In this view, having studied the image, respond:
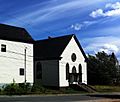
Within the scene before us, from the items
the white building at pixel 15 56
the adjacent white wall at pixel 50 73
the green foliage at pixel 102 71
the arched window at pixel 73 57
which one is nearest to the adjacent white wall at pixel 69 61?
the arched window at pixel 73 57

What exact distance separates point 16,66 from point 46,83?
1233 cm

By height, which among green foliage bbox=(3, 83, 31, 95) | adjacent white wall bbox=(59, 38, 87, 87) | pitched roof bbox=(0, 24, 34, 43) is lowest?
Result: green foliage bbox=(3, 83, 31, 95)

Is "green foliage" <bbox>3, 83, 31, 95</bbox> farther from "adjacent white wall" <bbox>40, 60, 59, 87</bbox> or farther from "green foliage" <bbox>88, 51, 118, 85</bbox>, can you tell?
"green foliage" <bbox>88, 51, 118, 85</bbox>

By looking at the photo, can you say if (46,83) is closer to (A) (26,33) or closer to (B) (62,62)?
(B) (62,62)

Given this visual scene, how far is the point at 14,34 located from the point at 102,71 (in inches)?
1177

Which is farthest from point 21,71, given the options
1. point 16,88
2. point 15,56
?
point 16,88

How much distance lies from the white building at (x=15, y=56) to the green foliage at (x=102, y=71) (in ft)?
85.2

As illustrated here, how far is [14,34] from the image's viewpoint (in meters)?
59.1

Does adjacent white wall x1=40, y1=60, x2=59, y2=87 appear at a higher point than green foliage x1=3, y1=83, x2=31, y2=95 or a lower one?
higher

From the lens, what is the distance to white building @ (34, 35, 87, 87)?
65.9m

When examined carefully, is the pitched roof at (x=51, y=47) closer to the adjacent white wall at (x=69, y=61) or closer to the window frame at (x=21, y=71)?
the adjacent white wall at (x=69, y=61)

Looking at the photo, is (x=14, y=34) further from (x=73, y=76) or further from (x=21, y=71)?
(x=73, y=76)

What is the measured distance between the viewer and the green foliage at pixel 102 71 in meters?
82.1

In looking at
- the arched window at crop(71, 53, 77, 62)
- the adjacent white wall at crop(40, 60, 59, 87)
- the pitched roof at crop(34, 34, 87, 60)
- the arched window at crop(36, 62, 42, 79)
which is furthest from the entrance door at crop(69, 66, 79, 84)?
the arched window at crop(36, 62, 42, 79)
